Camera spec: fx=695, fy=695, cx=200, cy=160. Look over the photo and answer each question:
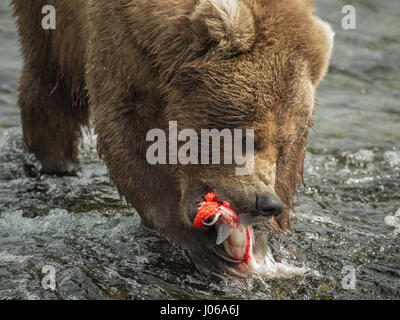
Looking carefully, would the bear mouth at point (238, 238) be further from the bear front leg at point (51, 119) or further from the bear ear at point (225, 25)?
the bear front leg at point (51, 119)

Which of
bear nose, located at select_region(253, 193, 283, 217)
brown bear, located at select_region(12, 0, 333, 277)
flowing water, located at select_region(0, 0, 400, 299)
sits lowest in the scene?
flowing water, located at select_region(0, 0, 400, 299)

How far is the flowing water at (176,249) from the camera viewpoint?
15.0ft

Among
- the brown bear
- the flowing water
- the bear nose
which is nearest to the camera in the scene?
the bear nose

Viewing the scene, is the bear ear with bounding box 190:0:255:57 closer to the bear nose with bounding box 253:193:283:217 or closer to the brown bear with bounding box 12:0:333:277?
the brown bear with bounding box 12:0:333:277

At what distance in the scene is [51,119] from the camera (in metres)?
6.59

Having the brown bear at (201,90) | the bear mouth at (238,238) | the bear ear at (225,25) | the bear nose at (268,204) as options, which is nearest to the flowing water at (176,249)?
the bear mouth at (238,238)

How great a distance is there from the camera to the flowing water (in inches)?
180

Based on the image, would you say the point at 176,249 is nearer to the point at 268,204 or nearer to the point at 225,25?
the point at 268,204

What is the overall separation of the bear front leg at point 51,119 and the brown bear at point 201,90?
3.51ft

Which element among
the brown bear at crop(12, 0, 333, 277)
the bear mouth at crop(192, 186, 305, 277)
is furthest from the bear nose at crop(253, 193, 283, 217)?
the bear mouth at crop(192, 186, 305, 277)

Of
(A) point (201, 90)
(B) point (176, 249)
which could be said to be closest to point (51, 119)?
(B) point (176, 249)

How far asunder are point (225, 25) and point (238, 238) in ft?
4.49
